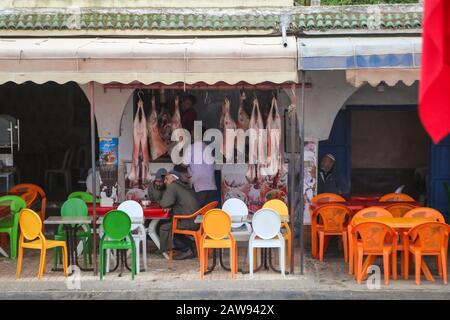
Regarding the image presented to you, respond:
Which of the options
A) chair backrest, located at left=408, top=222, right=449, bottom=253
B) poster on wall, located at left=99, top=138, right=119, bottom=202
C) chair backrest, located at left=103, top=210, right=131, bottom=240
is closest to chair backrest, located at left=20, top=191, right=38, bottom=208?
poster on wall, located at left=99, top=138, right=119, bottom=202

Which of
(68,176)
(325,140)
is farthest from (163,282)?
(68,176)

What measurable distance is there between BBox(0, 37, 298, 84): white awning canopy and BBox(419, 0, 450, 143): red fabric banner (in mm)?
6837

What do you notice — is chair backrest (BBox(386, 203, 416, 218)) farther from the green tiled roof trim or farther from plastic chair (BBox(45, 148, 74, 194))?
plastic chair (BBox(45, 148, 74, 194))

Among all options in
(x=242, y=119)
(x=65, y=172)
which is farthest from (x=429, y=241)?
(x=65, y=172)

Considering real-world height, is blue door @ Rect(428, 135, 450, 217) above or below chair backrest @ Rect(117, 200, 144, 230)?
above

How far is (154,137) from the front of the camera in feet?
41.1

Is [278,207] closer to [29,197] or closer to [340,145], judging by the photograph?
[340,145]

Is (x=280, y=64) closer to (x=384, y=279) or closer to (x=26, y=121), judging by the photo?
(x=384, y=279)

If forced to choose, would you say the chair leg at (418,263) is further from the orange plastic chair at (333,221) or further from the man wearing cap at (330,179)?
the man wearing cap at (330,179)

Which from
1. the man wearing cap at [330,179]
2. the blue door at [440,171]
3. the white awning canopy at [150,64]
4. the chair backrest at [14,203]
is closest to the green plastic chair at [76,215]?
the chair backrest at [14,203]

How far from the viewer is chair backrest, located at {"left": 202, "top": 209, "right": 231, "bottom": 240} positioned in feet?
32.2

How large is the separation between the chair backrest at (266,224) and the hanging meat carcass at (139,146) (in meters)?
3.30

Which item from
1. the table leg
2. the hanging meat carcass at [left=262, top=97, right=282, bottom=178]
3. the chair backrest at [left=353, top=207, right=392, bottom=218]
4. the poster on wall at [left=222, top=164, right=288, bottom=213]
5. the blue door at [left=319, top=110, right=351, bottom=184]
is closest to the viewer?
the chair backrest at [left=353, top=207, right=392, bottom=218]
